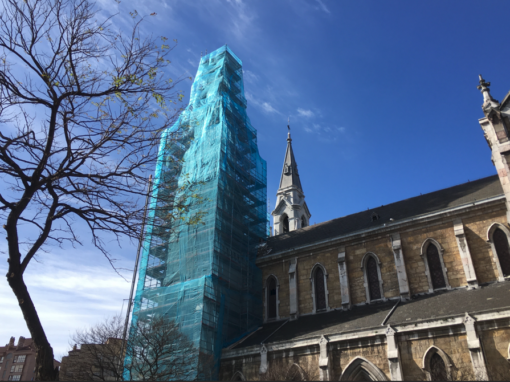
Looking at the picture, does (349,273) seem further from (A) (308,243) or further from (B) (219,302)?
(B) (219,302)

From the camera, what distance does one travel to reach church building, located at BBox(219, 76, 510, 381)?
1612 cm

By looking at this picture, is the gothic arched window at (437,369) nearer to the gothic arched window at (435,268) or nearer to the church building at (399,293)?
the church building at (399,293)

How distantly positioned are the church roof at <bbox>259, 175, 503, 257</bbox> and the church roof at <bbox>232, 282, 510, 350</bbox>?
182 inches

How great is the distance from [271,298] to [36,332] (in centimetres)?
1969

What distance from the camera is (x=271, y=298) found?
1016 inches

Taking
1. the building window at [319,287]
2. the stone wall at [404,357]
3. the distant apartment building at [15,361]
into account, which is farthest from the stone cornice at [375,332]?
the distant apartment building at [15,361]

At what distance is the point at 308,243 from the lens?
25.5 metres

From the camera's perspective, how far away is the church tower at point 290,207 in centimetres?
4338

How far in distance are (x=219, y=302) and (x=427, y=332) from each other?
11.6 m

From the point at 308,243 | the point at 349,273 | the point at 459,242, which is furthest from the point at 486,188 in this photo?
the point at 308,243

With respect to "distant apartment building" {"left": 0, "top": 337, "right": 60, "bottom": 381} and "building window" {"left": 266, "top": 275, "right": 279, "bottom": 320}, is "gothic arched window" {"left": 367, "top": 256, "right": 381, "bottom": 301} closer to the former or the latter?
"building window" {"left": 266, "top": 275, "right": 279, "bottom": 320}

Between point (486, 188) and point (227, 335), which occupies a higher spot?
point (486, 188)

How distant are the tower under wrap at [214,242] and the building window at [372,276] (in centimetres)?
754

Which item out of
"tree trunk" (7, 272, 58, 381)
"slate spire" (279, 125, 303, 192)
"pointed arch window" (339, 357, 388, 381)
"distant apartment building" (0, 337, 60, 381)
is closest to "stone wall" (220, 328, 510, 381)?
"pointed arch window" (339, 357, 388, 381)
